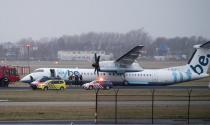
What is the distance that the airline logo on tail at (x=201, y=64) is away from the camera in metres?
76.0

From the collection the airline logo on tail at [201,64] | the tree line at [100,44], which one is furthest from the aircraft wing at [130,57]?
the tree line at [100,44]

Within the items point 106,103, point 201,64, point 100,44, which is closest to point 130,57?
point 201,64

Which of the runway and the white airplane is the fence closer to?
the runway

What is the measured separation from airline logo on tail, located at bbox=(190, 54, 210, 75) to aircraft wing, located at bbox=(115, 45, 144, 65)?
840 cm

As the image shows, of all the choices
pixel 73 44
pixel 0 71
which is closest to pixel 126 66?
pixel 0 71

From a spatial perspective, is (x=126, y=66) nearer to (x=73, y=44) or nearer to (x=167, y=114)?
(x=167, y=114)

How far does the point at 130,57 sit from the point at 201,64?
33.2ft

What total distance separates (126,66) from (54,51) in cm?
10115

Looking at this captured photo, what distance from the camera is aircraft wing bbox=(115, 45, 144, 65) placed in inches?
2936

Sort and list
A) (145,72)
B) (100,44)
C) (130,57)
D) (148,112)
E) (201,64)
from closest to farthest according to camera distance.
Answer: (148,112), (130,57), (201,64), (145,72), (100,44)

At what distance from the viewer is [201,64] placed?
76.2 metres

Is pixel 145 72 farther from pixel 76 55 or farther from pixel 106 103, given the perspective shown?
pixel 76 55

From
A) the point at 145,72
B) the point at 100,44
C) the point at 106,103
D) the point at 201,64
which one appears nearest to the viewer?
the point at 106,103

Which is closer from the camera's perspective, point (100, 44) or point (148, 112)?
point (148, 112)
